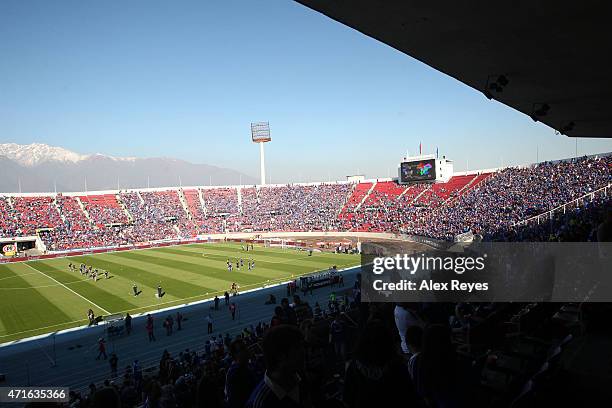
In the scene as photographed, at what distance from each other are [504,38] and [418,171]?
59.7 m

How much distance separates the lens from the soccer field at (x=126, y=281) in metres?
24.5

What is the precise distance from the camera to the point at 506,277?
883 centimetres

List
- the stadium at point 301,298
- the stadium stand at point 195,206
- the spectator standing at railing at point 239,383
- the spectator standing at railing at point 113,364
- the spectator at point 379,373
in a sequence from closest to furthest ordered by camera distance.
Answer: the spectator at point 379,373
the stadium at point 301,298
the spectator standing at railing at point 239,383
the spectator standing at railing at point 113,364
the stadium stand at point 195,206

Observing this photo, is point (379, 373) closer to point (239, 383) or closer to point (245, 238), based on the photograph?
point (239, 383)

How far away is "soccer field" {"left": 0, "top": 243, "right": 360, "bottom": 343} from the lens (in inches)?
963

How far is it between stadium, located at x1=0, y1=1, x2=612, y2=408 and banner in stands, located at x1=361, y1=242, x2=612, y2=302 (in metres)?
0.09

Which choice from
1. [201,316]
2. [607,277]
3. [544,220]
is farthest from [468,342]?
[544,220]

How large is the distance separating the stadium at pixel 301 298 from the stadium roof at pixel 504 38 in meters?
0.23

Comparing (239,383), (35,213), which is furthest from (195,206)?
(239,383)

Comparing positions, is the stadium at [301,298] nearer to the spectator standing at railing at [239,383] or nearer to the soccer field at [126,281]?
the spectator standing at railing at [239,383]

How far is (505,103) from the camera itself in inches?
382

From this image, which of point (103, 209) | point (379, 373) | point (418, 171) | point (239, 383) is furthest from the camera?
point (103, 209)

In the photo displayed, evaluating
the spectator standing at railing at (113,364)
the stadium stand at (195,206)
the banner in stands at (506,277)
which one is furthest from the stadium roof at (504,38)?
the stadium stand at (195,206)

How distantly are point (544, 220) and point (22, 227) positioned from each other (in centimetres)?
6573
